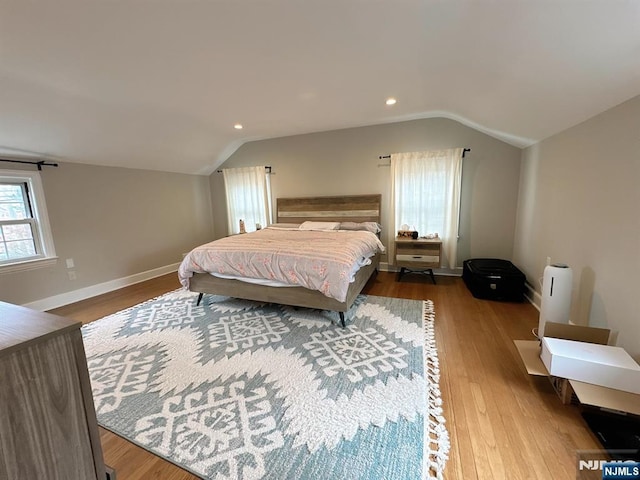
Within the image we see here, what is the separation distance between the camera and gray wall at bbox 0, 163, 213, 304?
3430mm

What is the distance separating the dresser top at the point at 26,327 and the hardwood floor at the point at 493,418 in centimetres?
103

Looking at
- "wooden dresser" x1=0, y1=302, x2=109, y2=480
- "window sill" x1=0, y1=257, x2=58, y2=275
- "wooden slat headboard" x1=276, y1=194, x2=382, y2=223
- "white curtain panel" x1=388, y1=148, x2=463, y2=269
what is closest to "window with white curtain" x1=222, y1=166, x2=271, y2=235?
"wooden slat headboard" x1=276, y1=194, x2=382, y2=223

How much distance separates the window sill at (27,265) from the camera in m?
3.05

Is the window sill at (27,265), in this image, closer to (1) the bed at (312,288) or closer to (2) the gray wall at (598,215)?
(1) the bed at (312,288)

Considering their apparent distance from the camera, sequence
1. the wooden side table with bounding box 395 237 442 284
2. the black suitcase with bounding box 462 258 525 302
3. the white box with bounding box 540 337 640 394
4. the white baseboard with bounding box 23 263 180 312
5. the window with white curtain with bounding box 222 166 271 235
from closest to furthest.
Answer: the white box with bounding box 540 337 640 394, the black suitcase with bounding box 462 258 525 302, the white baseboard with bounding box 23 263 180 312, the wooden side table with bounding box 395 237 442 284, the window with white curtain with bounding box 222 166 271 235

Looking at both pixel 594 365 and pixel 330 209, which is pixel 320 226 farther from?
pixel 594 365

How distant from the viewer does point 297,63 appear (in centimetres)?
233

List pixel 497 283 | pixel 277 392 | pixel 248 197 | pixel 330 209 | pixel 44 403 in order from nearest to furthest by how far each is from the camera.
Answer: pixel 44 403
pixel 277 392
pixel 497 283
pixel 330 209
pixel 248 197

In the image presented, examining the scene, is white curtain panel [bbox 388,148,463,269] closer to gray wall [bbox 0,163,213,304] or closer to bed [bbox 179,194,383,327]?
bed [bbox 179,194,383,327]

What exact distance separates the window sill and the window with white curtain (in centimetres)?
280

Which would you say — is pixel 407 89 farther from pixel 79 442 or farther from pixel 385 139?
pixel 79 442

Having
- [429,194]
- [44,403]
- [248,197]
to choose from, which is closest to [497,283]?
[429,194]

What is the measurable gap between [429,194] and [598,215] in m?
2.16

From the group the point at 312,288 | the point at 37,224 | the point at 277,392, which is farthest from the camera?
the point at 37,224
